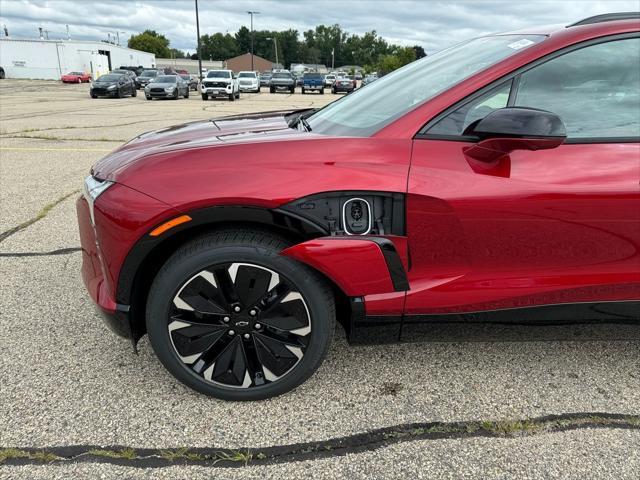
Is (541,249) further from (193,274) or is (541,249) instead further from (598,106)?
(193,274)

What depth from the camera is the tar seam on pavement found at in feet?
6.38

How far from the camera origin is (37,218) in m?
4.80

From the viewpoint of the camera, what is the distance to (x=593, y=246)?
2.07 metres

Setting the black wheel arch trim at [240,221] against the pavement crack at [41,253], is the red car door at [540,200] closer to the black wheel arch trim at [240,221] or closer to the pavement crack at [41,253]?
the black wheel arch trim at [240,221]

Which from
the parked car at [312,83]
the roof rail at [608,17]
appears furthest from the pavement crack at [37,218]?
the parked car at [312,83]

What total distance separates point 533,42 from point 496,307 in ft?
3.77

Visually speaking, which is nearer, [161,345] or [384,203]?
[384,203]

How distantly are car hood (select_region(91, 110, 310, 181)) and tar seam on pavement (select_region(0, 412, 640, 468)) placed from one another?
1.13 meters

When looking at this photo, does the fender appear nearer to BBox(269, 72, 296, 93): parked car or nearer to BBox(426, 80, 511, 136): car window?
BBox(426, 80, 511, 136): car window

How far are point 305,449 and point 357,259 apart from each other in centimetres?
79

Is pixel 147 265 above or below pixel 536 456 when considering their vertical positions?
above

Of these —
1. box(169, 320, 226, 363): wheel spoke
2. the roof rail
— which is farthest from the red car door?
box(169, 320, 226, 363): wheel spoke

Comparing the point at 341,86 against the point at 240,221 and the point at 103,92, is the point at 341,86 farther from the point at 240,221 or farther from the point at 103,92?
the point at 240,221

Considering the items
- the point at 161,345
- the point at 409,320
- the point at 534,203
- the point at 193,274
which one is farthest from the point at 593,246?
the point at 161,345
